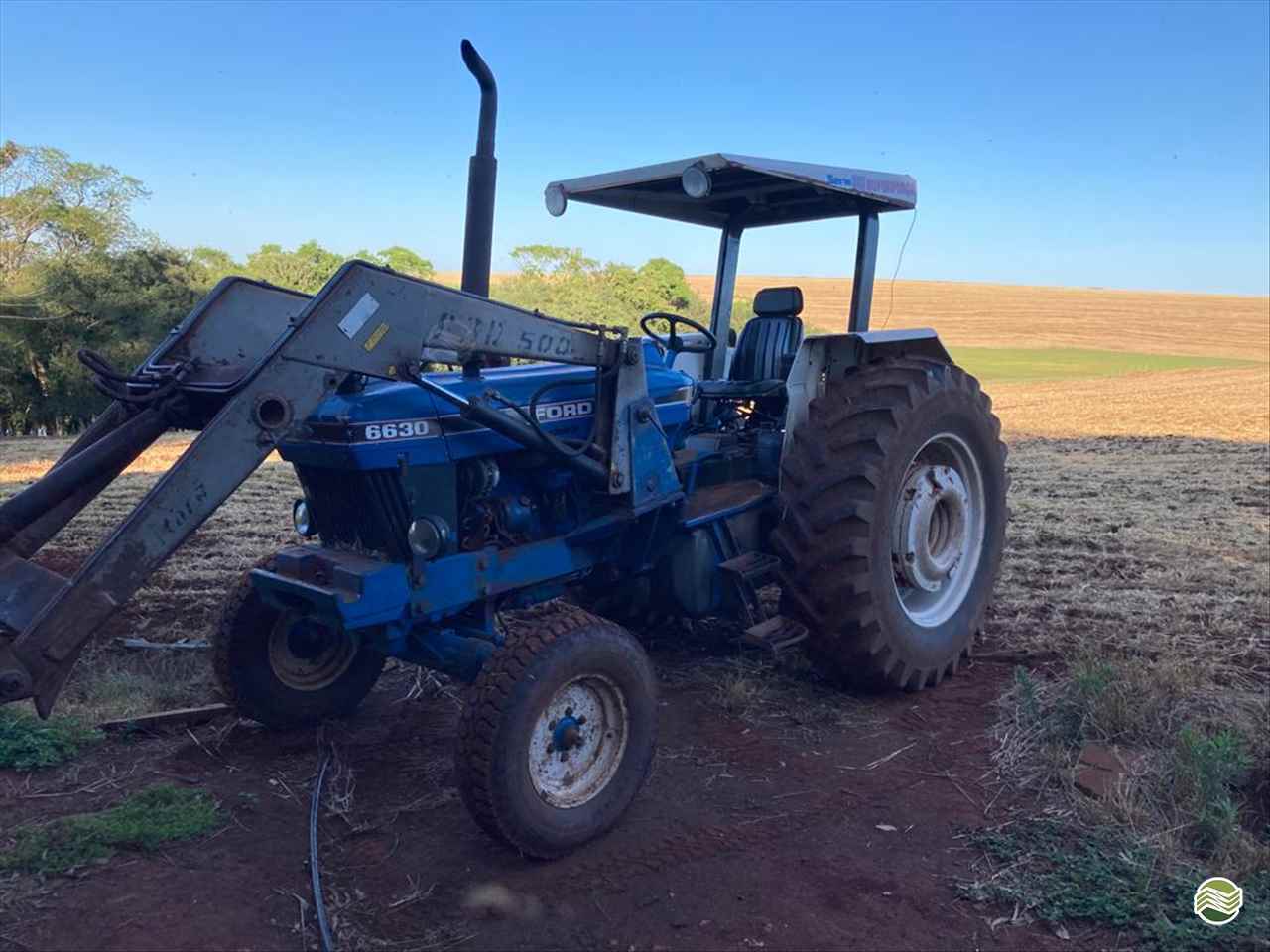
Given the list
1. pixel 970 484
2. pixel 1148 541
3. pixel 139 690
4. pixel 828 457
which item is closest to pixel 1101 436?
pixel 1148 541

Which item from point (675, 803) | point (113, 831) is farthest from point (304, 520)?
point (675, 803)

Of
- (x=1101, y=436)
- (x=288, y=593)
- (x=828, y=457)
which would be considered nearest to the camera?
(x=288, y=593)

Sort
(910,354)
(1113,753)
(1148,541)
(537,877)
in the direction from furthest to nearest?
1. (1148,541)
2. (910,354)
3. (1113,753)
4. (537,877)

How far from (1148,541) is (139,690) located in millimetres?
6798

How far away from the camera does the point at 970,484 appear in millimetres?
5312

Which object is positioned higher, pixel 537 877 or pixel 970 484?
pixel 970 484

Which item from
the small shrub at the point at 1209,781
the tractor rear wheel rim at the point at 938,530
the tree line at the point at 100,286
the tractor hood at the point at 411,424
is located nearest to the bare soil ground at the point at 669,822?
the tractor rear wheel rim at the point at 938,530

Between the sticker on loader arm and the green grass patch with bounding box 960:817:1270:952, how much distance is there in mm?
2534

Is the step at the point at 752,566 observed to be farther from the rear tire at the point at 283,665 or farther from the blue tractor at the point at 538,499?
the rear tire at the point at 283,665

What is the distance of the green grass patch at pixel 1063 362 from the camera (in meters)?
34.4

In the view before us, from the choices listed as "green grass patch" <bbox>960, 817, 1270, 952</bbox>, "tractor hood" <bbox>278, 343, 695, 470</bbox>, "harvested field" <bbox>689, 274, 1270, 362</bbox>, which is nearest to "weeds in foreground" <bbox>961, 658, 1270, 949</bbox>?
"green grass patch" <bbox>960, 817, 1270, 952</bbox>

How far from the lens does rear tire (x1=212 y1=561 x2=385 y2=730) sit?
Answer: 4.08 metres

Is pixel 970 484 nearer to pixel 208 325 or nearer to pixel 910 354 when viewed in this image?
pixel 910 354

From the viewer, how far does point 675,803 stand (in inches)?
145
